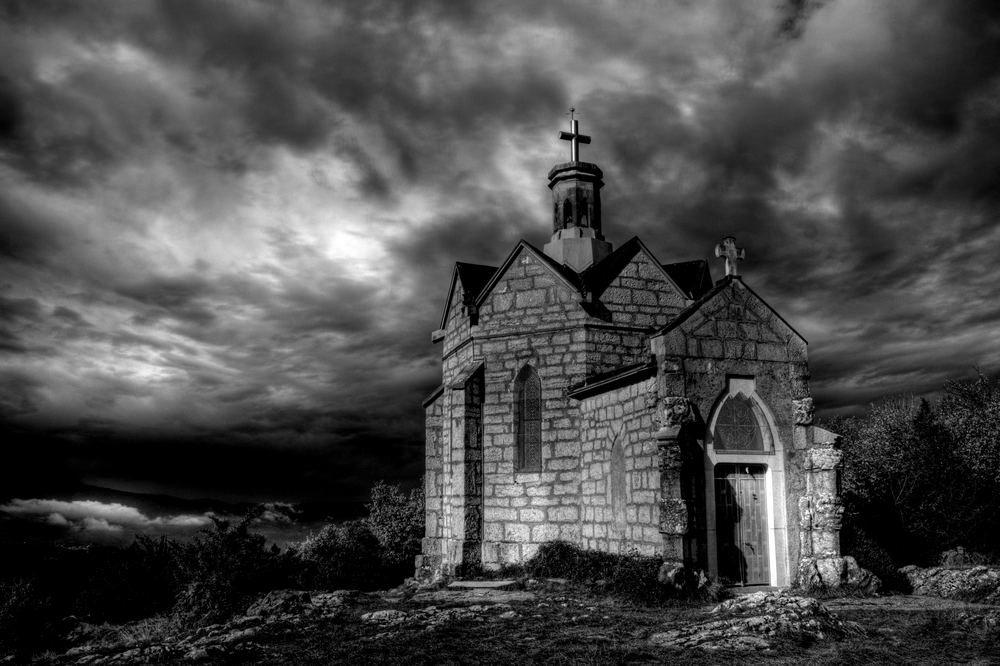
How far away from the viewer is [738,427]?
50.3ft

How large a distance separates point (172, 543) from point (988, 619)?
49.8ft

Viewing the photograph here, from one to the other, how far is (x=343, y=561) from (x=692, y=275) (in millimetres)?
12695

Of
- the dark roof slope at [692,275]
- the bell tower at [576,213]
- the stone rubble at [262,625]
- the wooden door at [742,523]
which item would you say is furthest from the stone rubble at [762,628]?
the bell tower at [576,213]

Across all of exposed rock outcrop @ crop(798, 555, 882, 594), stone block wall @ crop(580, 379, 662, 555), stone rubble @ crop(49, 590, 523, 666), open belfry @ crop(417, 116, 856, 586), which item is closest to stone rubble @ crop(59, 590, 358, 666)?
stone rubble @ crop(49, 590, 523, 666)

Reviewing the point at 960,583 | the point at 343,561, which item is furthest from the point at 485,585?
the point at 960,583

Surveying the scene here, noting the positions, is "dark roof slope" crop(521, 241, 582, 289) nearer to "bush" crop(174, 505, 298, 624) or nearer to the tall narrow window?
the tall narrow window

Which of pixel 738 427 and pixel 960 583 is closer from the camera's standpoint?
pixel 960 583

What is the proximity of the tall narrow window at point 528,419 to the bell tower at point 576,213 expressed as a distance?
187 inches

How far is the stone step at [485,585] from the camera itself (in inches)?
671

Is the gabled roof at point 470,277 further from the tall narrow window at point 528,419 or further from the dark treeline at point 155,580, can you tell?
the dark treeline at point 155,580

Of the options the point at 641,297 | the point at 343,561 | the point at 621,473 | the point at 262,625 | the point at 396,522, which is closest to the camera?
the point at 262,625

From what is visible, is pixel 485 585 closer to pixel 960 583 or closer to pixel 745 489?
pixel 745 489

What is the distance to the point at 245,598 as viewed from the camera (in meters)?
15.9

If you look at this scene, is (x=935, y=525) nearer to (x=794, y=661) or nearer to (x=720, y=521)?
(x=720, y=521)
